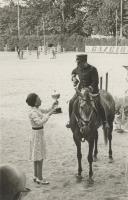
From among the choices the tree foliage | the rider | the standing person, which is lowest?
the standing person

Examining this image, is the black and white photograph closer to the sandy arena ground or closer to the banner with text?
the sandy arena ground

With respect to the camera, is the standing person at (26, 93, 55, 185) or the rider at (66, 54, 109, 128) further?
the rider at (66, 54, 109, 128)

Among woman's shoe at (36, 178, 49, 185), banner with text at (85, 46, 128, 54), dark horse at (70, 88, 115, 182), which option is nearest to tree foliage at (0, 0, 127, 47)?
banner with text at (85, 46, 128, 54)

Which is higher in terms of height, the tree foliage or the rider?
the tree foliage

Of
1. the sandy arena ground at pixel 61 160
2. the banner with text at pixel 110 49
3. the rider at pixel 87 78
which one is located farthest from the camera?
the banner with text at pixel 110 49

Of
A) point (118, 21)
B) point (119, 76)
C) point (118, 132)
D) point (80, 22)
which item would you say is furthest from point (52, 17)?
point (118, 132)

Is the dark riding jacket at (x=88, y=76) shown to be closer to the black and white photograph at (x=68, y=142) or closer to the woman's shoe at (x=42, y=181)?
the black and white photograph at (x=68, y=142)

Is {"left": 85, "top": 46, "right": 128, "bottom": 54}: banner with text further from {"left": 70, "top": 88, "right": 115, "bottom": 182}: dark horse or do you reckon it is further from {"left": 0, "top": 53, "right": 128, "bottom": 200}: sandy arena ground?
{"left": 70, "top": 88, "right": 115, "bottom": 182}: dark horse

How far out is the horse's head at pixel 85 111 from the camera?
23.2 ft

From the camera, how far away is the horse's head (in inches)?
279

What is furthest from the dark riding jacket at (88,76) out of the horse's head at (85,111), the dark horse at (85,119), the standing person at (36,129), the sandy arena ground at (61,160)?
the sandy arena ground at (61,160)

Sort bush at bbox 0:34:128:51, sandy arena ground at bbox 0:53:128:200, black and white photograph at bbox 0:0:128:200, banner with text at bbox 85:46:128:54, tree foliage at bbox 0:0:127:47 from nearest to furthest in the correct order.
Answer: black and white photograph at bbox 0:0:128:200
sandy arena ground at bbox 0:53:128:200
banner with text at bbox 85:46:128:54
bush at bbox 0:34:128:51
tree foliage at bbox 0:0:127:47

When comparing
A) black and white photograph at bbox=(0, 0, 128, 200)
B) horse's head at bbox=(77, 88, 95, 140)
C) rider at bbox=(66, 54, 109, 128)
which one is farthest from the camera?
rider at bbox=(66, 54, 109, 128)

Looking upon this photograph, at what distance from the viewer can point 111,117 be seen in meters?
9.20
